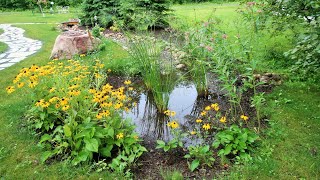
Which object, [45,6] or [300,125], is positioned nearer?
[300,125]

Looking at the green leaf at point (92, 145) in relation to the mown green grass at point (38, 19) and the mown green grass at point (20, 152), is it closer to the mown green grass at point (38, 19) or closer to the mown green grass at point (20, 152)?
the mown green grass at point (20, 152)

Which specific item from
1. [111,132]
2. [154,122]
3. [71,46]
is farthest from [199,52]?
[71,46]

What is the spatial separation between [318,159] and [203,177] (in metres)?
0.99

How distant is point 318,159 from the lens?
7.72 ft

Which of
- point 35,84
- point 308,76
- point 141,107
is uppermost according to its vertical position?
point 35,84

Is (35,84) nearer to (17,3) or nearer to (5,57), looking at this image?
(5,57)

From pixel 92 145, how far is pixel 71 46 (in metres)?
3.52

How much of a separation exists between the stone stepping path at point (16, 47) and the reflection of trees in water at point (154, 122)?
2.84 m

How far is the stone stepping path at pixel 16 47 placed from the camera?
525 centimetres

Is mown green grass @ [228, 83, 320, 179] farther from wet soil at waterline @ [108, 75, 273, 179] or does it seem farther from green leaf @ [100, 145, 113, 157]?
green leaf @ [100, 145, 113, 157]

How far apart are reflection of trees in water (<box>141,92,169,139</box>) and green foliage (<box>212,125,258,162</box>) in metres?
0.66

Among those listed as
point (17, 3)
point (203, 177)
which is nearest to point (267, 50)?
point (203, 177)

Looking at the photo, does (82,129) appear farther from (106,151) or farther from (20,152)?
(20,152)

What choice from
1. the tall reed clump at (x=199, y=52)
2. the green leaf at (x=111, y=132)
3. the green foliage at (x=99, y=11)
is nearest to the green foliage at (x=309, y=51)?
the tall reed clump at (x=199, y=52)
